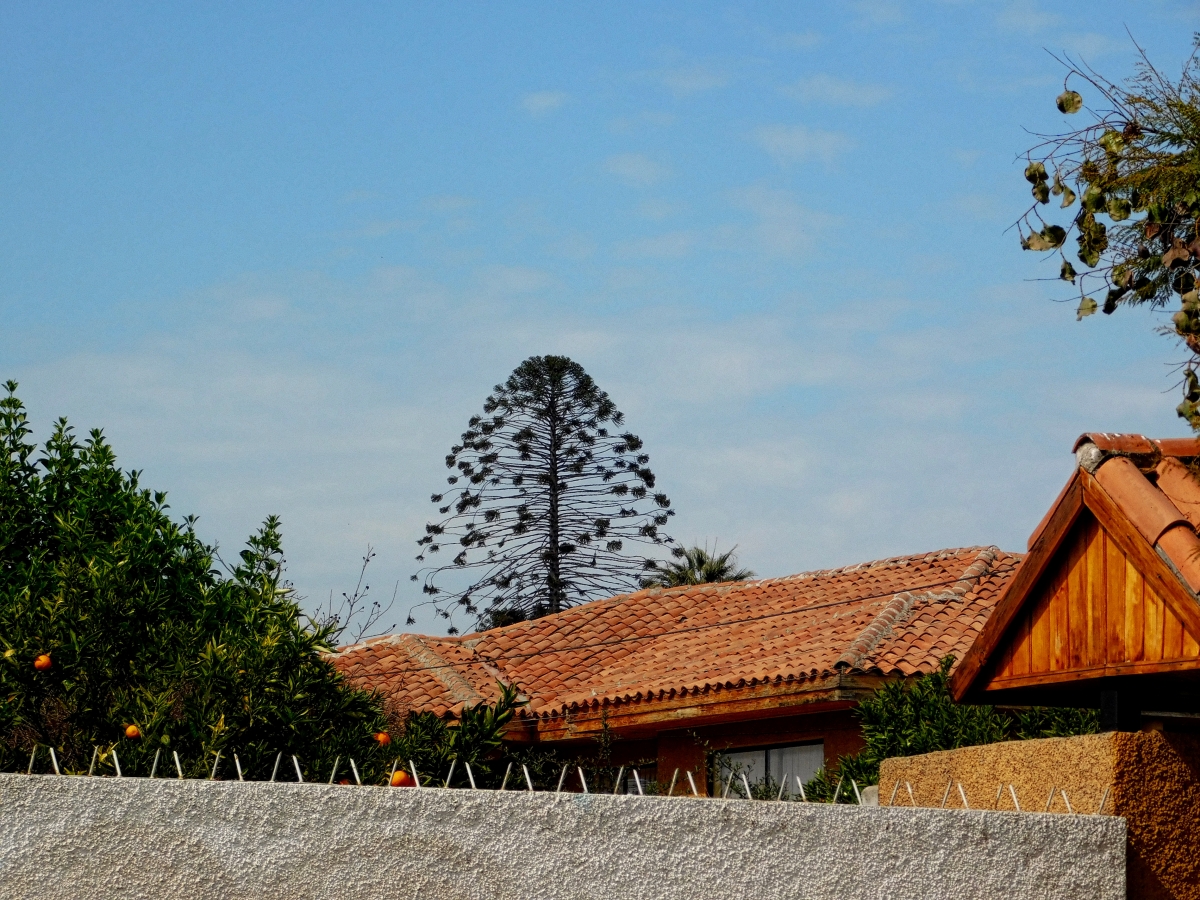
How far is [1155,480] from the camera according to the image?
5.90 meters

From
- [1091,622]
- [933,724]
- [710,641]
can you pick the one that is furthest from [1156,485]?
[710,641]

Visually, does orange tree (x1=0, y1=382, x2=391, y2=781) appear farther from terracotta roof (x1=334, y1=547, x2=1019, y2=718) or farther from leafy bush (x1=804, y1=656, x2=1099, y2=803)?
terracotta roof (x1=334, y1=547, x2=1019, y2=718)

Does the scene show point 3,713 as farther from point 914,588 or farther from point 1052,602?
point 914,588

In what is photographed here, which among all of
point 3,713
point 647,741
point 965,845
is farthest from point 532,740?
point 965,845

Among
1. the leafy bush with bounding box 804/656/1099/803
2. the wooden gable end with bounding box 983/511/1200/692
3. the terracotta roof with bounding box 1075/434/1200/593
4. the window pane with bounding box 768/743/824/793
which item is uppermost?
the terracotta roof with bounding box 1075/434/1200/593

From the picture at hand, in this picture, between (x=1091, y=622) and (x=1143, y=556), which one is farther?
(x=1091, y=622)

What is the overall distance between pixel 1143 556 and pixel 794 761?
1058 centimetres

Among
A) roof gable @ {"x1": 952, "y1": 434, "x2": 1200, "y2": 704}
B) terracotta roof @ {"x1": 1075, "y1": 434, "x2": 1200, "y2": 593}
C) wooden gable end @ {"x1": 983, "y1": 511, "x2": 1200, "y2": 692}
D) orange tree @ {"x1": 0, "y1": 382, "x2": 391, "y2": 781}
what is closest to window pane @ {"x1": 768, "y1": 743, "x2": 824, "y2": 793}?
orange tree @ {"x1": 0, "y1": 382, "x2": 391, "y2": 781}

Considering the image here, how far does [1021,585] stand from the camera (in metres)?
5.98

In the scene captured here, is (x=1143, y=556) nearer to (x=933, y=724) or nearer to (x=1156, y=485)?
(x=1156, y=485)

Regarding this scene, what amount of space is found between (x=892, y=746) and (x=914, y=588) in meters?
8.14

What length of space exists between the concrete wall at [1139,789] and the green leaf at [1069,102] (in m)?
2.48

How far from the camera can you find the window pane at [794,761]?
15211 mm

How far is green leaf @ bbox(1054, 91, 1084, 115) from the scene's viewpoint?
5.54 m
